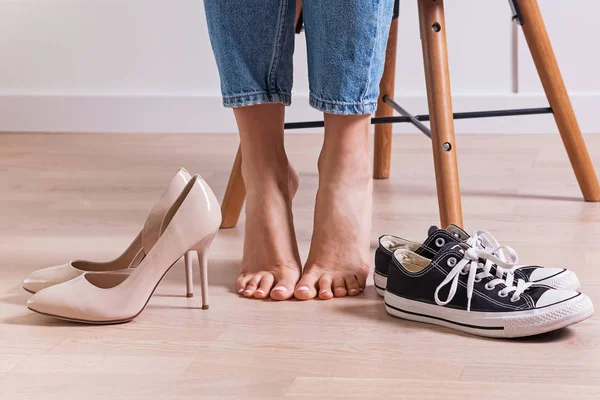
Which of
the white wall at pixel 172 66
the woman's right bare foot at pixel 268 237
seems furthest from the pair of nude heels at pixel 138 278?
the white wall at pixel 172 66

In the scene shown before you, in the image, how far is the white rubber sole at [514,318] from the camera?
885mm

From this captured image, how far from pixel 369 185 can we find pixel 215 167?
2.91 ft

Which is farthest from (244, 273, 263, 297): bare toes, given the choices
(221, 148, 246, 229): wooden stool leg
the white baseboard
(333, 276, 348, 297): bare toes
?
the white baseboard

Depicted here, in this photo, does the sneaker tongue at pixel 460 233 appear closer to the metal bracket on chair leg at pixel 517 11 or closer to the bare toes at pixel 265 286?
the bare toes at pixel 265 286

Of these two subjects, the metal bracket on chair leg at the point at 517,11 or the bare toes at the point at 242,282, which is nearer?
the bare toes at the point at 242,282

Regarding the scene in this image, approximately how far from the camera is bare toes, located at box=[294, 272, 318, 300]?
106 centimetres

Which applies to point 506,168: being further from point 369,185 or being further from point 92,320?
point 92,320

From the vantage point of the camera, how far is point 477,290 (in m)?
0.93

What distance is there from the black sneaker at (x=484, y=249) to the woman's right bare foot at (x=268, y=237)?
4.8 inches

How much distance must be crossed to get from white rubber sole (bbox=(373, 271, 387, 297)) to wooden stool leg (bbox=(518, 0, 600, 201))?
60 centimetres

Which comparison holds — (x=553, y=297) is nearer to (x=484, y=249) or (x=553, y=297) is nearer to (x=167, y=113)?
(x=484, y=249)

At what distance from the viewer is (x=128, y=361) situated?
88 centimetres

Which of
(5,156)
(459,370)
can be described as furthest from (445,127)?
(5,156)

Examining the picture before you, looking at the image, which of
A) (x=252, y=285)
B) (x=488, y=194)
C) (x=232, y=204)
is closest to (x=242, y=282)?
(x=252, y=285)
